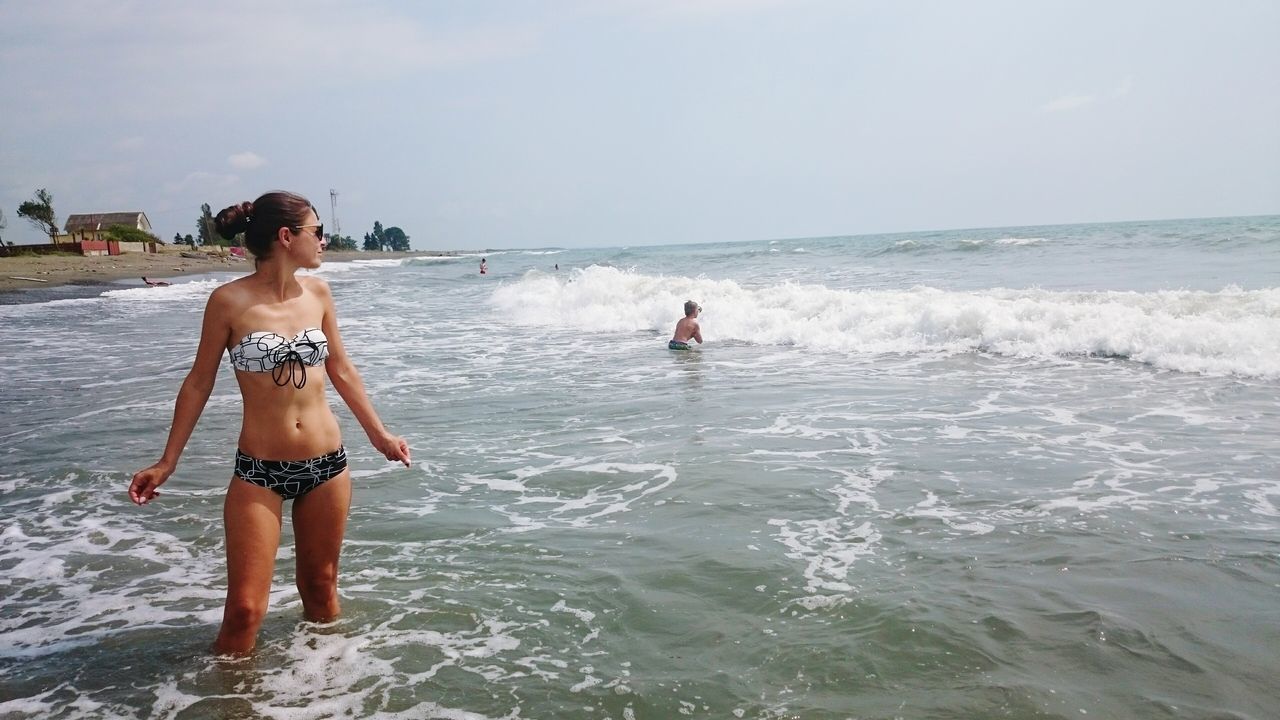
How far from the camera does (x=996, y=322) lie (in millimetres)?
14227

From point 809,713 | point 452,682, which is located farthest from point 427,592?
point 809,713

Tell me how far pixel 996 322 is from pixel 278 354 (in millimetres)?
12871

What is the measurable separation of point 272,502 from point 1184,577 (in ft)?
14.6

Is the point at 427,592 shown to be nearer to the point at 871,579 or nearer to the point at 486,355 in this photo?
the point at 871,579

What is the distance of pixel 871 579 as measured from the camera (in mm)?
4602

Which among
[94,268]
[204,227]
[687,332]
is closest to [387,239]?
[204,227]

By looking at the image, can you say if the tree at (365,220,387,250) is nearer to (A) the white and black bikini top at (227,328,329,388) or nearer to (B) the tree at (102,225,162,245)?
(B) the tree at (102,225,162,245)

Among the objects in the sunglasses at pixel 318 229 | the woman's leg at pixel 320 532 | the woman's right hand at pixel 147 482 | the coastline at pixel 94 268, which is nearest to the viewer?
the woman's right hand at pixel 147 482

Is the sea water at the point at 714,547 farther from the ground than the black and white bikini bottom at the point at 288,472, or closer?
closer

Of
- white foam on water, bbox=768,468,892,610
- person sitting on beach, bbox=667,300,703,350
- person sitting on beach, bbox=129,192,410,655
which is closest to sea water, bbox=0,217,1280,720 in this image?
white foam on water, bbox=768,468,892,610

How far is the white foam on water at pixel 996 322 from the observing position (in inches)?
463

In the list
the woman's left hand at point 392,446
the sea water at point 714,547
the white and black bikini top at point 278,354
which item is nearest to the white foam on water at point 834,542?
the sea water at point 714,547

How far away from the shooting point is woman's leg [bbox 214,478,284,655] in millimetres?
3600

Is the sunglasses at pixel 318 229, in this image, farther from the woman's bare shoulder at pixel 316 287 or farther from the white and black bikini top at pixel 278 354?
the white and black bikini top at pixel 278 354
